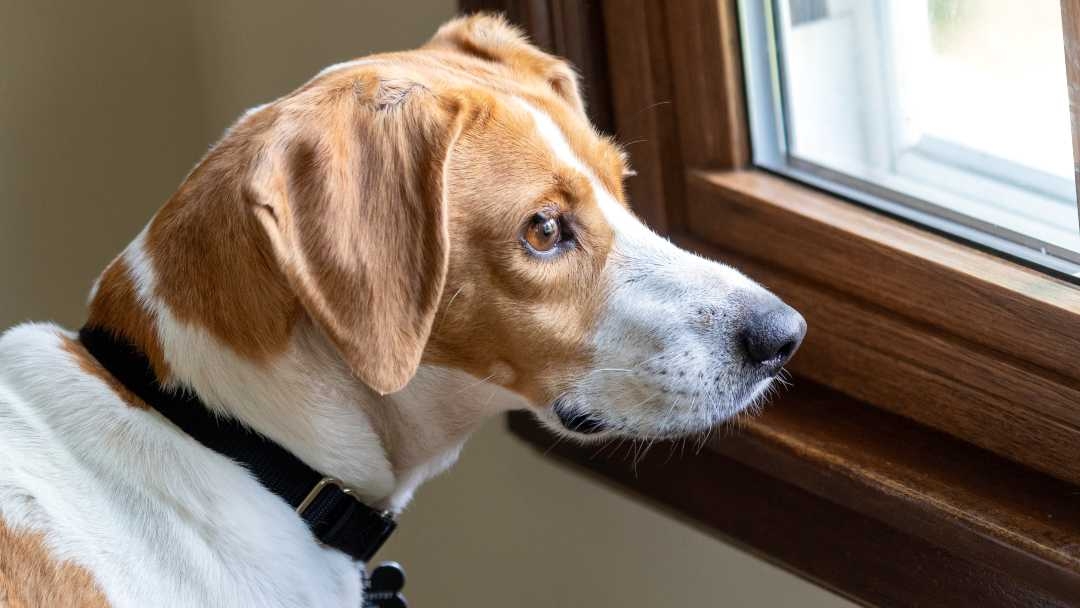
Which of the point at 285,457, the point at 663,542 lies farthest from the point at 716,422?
the point at 663,542

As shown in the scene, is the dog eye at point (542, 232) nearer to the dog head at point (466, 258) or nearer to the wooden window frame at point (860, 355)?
the dog head at point (466, 258)

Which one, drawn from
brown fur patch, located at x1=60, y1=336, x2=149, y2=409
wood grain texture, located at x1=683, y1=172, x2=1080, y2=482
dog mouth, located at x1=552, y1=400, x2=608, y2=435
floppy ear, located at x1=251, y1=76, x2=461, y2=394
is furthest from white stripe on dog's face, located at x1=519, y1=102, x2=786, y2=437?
→ brown fur patch, located at x1=60, y1=336, x2=149, y2=409

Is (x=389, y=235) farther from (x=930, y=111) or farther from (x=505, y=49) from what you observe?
(x=930, y=111)

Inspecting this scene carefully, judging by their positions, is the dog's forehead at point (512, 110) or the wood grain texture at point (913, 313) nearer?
Answer: the dog's forehead at point (512, 110)

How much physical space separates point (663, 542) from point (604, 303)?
591mm

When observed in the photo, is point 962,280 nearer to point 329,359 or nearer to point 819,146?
point 819,146

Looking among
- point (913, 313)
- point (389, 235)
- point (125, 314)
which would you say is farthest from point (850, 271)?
point (125, 314)

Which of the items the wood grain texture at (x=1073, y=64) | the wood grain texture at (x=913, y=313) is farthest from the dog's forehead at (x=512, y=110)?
the wood grain texture at (x=1073, y=64)

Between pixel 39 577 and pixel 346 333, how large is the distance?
33 cm

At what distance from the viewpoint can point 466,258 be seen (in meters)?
1.16

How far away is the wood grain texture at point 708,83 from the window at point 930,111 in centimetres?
2

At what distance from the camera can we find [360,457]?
3.92 ft

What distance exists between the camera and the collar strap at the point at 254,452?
1.13m

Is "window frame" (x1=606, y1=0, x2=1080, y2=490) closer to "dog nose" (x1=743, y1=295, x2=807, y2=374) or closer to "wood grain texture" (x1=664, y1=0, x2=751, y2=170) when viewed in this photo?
"wood grain texture" (x1=664, y1=0, x2=751, y2=170)
